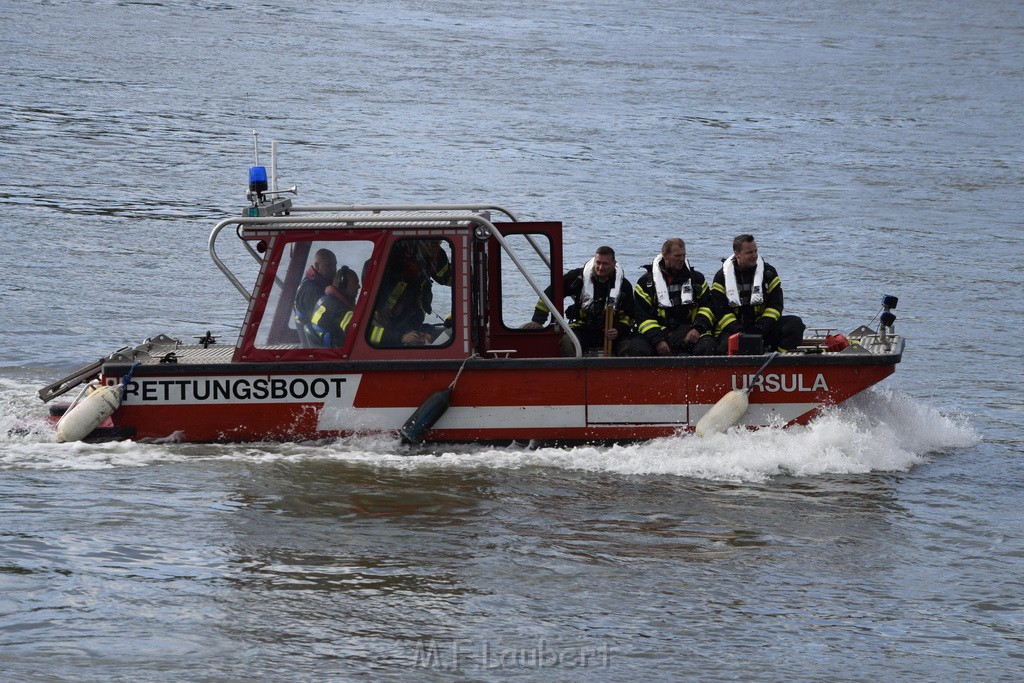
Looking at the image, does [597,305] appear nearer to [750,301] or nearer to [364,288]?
[750,301]

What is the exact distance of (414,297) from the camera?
9.24 m

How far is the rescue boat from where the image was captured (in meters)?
9.12

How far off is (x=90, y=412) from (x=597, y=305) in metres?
3.59

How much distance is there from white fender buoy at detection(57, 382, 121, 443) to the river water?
0.70 ft

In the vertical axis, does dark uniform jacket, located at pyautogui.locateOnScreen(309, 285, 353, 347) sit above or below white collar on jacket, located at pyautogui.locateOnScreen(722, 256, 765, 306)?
below

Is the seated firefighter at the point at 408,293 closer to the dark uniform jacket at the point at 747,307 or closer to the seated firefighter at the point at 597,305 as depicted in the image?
the seated firefighter at the point at 597,305

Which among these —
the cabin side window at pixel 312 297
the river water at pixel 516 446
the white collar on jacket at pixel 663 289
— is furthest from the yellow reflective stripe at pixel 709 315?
the cabin side window at pixel 312 297

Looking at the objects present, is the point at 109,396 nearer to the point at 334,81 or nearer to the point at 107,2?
the point at 334,81

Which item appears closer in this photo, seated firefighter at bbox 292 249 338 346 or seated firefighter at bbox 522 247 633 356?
seated firefighter at bbox 292 249 338 346

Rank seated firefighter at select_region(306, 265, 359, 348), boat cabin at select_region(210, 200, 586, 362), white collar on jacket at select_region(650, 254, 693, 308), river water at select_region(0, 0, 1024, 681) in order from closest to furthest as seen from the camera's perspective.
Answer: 1. river water at select_region(0, 0, 1024, 681)
2. boat cabin at select_region(210, 200, 586, 362)
3. seated firefighter at select_region(306, 265, 359, 348)
4. white collar on jacket at select_region(650, 254, 693, 308)

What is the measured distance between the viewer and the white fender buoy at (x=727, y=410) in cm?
904

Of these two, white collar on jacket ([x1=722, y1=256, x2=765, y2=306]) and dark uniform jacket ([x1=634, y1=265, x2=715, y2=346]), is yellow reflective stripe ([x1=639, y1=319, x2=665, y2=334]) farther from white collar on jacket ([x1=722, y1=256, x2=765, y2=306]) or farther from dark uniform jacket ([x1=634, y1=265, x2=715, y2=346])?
white collar on jacket ([x1=722, y1=256, x2=765, y2=306])

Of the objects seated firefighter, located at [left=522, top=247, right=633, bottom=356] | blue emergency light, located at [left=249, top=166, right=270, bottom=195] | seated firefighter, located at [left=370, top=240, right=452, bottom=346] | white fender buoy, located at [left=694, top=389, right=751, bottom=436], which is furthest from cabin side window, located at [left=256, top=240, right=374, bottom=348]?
white fender buoy, located at [left=694, top=389, right=751, bottom=436]

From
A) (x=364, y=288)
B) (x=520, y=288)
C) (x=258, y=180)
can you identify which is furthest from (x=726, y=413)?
(x=520, y=288)
